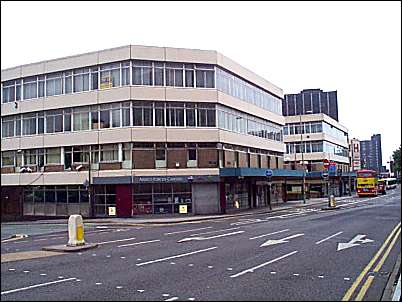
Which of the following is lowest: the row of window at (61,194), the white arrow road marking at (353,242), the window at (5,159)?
the white arrow road marking at (353,242)

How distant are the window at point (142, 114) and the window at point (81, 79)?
4788mm

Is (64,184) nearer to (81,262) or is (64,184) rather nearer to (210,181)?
(210,181)

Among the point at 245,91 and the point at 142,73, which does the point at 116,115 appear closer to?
the point at 142,73

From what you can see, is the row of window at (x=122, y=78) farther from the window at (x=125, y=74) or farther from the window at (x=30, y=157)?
the window at (x=30, y=157)

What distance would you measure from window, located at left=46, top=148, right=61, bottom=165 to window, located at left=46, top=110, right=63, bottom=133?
1.54 meters

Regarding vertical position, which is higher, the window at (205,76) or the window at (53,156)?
the window at (205,76)

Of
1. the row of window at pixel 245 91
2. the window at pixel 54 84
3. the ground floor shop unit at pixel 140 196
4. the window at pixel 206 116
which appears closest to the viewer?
the ground floor shop unit at pixel 140 196

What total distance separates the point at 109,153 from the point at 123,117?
9.86 ft

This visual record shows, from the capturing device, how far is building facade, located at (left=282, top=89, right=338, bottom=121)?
9119 cm

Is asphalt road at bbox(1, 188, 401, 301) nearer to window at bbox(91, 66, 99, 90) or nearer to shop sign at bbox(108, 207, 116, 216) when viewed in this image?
shop sign at bbox(108, 207, 116, 216)

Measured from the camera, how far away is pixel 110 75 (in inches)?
1468

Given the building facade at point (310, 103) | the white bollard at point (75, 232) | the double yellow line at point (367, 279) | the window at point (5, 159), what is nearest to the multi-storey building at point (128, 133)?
the white bollard at point (75, 232)

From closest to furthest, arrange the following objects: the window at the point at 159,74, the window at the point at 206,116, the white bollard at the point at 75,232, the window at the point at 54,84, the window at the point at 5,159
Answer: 1. the window at the point at 5,159
2. the white bollard at the point at 75,232
3. the window at the point at 159,74
4. the window at the point at 206,116
5. the window at the point at 54,84

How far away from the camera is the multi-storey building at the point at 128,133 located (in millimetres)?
36188
